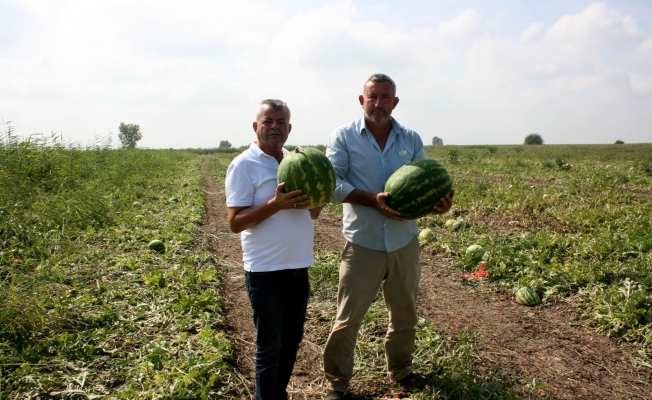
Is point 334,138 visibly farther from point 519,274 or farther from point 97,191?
point 97,191

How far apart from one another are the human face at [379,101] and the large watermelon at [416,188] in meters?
0.44

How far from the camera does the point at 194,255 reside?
282 inches

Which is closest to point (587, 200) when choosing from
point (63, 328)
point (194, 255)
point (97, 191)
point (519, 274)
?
point (519, 274)

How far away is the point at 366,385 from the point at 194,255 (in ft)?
14.1

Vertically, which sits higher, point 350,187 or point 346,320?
point 350,187

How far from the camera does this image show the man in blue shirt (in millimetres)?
3354

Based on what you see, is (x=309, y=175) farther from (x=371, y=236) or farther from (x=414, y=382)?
(x=414, y=382)

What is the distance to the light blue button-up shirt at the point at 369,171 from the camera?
3.41m

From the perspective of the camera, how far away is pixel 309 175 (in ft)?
9.05

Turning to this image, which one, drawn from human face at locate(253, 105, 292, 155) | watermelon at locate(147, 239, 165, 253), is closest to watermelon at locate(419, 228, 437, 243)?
watermelon at locate(147, 239, 165, 253)

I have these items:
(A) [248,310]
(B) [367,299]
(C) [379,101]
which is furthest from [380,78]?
(A) [248,310]

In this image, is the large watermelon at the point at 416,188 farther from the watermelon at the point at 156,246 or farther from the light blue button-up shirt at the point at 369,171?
the watermelon at the point at 156,246

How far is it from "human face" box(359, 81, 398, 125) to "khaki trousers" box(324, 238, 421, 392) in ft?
3.35

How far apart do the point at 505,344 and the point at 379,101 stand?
2.89 metres
